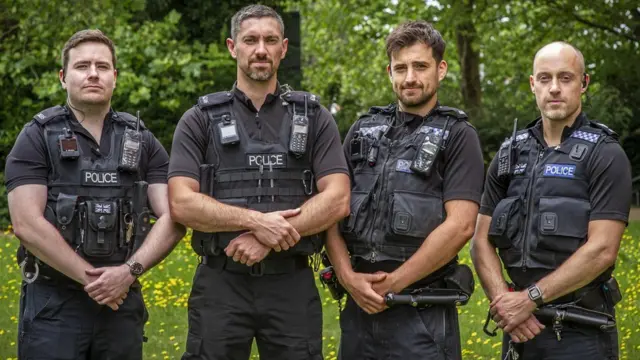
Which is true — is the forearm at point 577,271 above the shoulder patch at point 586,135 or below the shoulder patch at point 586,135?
below

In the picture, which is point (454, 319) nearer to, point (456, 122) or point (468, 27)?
point (456, 122)

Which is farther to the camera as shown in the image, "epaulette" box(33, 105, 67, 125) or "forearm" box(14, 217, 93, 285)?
"epaulette" box(33, 105, 67, 125)

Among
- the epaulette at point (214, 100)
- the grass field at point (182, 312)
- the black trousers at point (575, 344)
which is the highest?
the epaulette at point (214, 100)

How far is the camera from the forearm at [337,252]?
532 centimetres

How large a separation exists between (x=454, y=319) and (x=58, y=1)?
30.0 feet

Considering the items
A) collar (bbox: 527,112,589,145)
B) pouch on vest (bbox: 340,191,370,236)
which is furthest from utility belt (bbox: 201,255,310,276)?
collar (bbox: 527,112,589,145)

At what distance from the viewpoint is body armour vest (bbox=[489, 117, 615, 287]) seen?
16.5 feet

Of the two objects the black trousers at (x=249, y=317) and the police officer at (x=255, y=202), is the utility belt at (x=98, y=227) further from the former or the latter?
the black trousers at (x=249, y=317)

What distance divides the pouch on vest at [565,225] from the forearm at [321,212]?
1.06 m

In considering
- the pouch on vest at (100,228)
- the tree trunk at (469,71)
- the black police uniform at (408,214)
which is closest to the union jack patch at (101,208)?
the pouch on vest at (100,228)

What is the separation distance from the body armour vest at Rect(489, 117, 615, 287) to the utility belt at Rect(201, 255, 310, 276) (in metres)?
1.10

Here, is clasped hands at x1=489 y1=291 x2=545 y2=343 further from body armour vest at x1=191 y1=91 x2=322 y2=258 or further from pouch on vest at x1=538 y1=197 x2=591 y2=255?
body armour vest at x1=191 y1=91 x2=322 y2=258

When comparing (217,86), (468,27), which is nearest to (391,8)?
(468,27)

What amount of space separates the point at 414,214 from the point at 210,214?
109 centimetres
